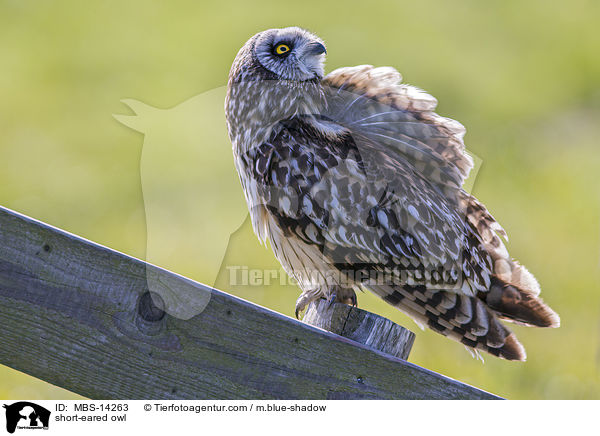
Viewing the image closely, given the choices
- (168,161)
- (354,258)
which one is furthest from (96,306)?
(168,161)

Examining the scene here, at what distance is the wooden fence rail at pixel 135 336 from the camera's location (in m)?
1.80

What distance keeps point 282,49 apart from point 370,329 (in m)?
1.69

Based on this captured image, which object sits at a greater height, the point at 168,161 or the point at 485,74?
the point at 485,74

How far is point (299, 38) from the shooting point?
11.1 feet

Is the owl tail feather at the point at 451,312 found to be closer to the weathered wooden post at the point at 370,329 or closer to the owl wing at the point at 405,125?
the owl wing at the point at 405,125

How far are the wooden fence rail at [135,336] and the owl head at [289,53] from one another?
1788 millimetres

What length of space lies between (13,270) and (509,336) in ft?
7.22

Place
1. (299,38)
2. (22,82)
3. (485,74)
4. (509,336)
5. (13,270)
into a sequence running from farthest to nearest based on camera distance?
(485,74), (22,82), (299,38), (509,336), (13,270)

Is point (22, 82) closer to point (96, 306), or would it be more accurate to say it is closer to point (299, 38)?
point (299, 38)

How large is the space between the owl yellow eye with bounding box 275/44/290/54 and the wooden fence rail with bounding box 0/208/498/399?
182 cm

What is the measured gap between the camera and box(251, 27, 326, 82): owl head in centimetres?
335
